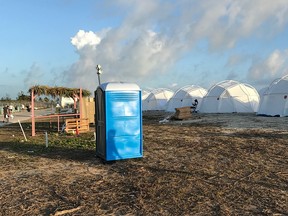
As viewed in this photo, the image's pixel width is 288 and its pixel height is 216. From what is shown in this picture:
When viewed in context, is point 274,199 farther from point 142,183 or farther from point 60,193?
point 60,193

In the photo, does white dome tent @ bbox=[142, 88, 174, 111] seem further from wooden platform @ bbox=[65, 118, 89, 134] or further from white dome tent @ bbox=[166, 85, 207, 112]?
wooden platform @ bbox=[65, 118, 89, 134]

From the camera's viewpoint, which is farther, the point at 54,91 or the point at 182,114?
the point at 182,114

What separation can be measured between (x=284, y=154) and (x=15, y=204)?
7.78m

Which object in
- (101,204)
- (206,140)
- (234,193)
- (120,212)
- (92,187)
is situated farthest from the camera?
(206,140)

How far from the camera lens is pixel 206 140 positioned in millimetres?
13484

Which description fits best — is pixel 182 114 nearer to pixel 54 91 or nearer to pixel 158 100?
pixel 54 91

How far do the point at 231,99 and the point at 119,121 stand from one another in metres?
30.0

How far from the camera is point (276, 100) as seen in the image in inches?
1164

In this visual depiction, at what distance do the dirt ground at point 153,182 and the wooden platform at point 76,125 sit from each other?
626cm

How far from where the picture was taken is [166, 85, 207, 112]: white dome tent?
45875mm

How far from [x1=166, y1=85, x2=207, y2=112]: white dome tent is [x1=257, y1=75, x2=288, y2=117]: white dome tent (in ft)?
48.3

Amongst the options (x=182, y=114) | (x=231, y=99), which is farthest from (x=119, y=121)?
(x=231, y=99)

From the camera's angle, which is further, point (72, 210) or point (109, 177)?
point (109, 177)

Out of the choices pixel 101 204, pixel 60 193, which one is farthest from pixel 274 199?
pixel 60 193
